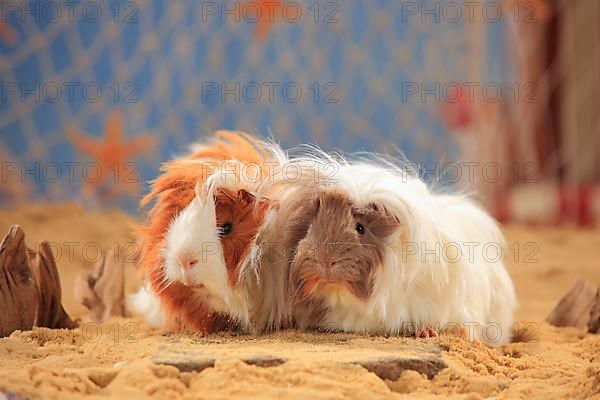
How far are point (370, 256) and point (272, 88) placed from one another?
3.81 meters

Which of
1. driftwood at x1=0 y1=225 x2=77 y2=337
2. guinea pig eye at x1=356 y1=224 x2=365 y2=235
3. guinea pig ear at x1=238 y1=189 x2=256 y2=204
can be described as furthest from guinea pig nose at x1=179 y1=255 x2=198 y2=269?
driftwood at x1=0 y1=225 x2=77 y2=337

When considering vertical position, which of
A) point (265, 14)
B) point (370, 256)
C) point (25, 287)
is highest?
point (265, 14)

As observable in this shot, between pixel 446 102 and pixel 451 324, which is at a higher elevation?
pixel 446 102

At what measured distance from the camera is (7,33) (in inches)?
205

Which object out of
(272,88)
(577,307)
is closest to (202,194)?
(577,307)

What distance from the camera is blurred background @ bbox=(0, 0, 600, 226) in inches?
212

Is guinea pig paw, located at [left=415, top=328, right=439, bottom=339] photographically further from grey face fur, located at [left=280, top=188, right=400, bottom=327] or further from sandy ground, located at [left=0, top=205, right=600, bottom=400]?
grey face fur, located at [left=280, top=188, right=400, bottom=327]

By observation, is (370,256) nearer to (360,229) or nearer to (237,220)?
(360,229)

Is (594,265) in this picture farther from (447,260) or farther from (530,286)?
(447,260)

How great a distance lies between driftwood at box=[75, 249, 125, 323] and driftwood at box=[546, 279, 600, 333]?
5.13ft

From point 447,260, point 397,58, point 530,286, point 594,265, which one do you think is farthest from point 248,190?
point 397,58

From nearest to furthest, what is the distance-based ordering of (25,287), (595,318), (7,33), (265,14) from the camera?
(25,287)
(595,318)
(7,33)
(265,14)

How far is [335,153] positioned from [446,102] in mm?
4277

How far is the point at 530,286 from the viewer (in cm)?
380
